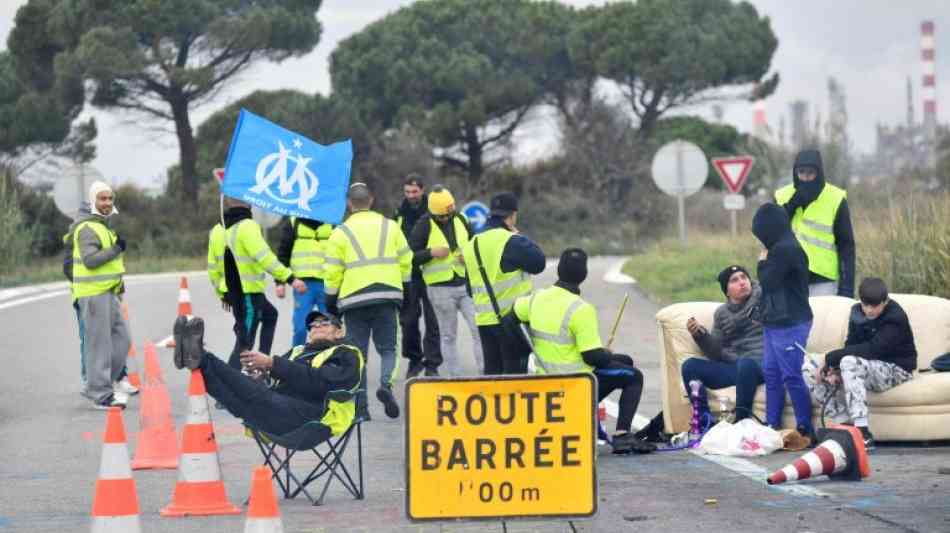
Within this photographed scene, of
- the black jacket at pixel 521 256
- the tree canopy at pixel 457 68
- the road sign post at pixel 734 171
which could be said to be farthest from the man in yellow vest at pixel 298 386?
the tree canopy at pixel 457 68

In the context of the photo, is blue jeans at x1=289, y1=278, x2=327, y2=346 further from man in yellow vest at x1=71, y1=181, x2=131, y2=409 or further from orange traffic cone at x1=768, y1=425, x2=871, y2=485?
orange traffic cone at x1=768, y1=425, x2=871, y2=485

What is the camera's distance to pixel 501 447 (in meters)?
8.33

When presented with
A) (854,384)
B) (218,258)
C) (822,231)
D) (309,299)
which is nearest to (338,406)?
(854,384)

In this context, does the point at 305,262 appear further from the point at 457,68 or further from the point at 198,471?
the point at 457,68

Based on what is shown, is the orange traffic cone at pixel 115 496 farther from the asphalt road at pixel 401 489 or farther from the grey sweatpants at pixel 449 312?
the grey sweatpants at pixel 449 312

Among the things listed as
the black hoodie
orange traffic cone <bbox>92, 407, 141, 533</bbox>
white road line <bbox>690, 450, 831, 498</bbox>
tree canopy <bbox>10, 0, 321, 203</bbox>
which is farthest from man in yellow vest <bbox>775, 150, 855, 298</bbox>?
tree canopy <bbox>10, 0, 321, 203</bbox>

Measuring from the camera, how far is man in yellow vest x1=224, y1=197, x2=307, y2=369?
15.0 m

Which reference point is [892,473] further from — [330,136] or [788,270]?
[330,136]

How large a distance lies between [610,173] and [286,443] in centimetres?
6127

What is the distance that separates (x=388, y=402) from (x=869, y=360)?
3716 mm

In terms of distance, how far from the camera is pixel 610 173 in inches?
2795

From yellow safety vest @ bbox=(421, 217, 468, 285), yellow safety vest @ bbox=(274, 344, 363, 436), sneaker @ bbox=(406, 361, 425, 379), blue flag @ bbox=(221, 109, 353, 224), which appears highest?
blue flag @ bbox=(221, 109, 353, 224)

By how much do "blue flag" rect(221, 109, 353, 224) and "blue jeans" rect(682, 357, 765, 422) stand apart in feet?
11.3

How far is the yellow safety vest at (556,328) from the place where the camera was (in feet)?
38.6
